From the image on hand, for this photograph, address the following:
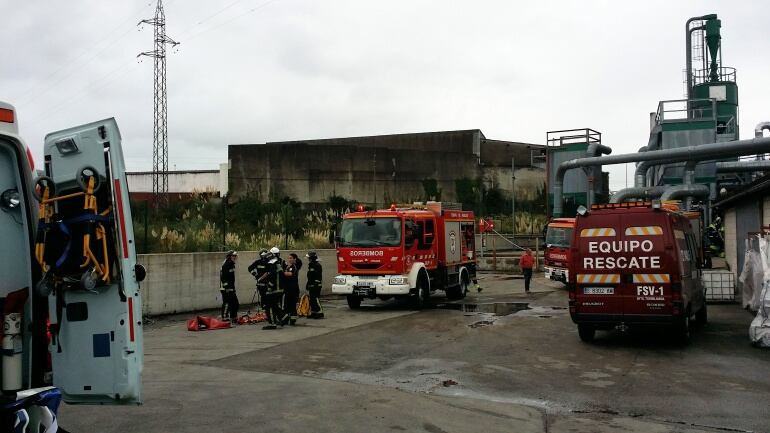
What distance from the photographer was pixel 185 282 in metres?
17.8

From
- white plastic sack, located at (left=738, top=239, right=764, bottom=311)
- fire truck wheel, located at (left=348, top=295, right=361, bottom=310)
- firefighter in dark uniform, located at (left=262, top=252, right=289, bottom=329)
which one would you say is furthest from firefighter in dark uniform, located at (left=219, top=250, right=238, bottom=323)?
white plastic sack, located at (left=738, top=239, right=764, bottom=311)

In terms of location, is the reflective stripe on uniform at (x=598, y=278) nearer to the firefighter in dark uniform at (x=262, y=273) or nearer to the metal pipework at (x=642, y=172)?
the firefighter in dark uniform at (x=262, y=273)

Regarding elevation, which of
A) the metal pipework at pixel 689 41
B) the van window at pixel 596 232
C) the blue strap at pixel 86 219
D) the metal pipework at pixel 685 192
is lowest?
the van window at pixel 596 232

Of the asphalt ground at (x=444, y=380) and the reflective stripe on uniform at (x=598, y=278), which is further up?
the reflective stripe on uniform at (x=598, y=278)

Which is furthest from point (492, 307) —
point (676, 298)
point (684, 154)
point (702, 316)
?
point (684, 154)

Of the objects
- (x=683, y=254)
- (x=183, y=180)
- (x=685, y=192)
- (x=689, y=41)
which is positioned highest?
(x=689, y=41)

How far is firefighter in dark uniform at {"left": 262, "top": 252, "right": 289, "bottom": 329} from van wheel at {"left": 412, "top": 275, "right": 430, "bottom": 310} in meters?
4.56

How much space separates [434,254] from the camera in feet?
63.9

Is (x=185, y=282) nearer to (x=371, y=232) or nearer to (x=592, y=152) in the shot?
(x=371, y=232)

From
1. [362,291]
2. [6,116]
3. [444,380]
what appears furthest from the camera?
[362,291]

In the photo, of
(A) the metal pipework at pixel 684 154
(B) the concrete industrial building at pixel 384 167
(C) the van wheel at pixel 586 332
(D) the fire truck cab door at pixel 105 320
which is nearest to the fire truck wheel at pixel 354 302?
(C) the van wheel at pixel 586 332

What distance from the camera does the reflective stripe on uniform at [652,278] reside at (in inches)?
448

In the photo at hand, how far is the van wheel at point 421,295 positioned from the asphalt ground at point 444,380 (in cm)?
275

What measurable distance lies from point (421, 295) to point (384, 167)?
1976cm
